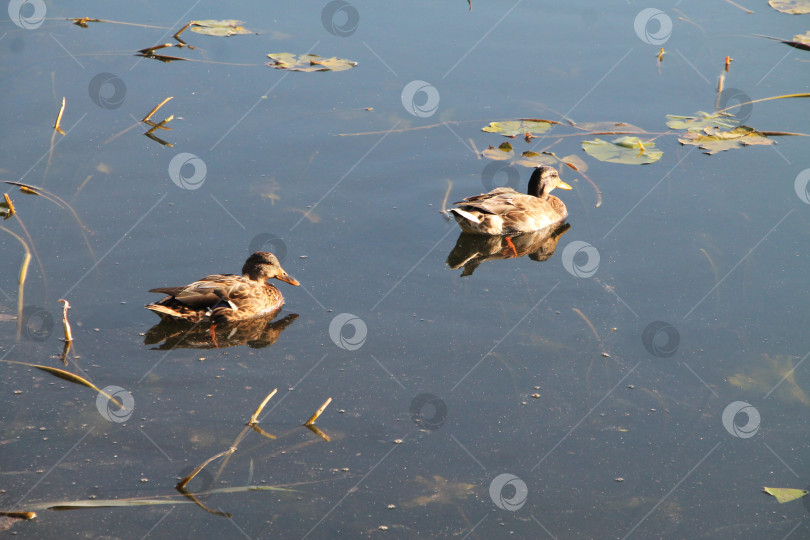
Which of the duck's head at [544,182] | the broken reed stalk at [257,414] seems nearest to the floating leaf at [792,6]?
the duck's head at [544,182]

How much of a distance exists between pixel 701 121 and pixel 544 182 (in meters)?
2.26

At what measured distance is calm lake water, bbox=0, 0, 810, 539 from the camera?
5.12 m

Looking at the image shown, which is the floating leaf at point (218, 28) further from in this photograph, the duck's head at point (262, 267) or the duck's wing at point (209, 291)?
the duck's wing at point (209, 291)

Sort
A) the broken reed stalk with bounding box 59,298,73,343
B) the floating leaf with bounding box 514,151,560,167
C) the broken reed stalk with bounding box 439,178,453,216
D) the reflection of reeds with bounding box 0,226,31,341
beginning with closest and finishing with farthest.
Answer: the broken reed stalk with bounding box 59,298,73,343 < the reflection of reeds with bounding box 0,226,31,341 < the broken reed stalk with bounding box 439,178,453,216 < the floating leaf with bounding box 514,151,560,167

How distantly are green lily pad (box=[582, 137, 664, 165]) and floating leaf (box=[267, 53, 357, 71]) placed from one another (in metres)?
3.29

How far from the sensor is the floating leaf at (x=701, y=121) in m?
9.45

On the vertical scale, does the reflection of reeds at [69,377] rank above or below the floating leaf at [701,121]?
below

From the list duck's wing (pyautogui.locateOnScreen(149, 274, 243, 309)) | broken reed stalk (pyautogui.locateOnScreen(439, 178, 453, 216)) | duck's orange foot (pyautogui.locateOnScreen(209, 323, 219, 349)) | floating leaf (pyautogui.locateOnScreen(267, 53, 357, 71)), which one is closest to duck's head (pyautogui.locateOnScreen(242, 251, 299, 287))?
duck's wing (pyautogui.locateOnScreen(149, 274, 243, 309))

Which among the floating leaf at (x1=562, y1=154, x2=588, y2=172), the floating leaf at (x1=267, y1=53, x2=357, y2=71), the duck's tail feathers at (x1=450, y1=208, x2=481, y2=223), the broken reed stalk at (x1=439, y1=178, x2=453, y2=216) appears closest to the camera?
the duck's tail feathers at (x1=450, y1=208, x2=481, y2=223)

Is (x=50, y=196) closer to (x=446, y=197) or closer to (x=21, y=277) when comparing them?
(x=21, y=277)

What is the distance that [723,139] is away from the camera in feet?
30.7

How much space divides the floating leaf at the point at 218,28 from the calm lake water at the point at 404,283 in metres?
0.15

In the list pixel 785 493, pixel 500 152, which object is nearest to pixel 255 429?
pixel 785 493

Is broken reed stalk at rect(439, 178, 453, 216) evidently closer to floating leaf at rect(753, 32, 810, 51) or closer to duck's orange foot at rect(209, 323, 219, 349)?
duck's orange foot at rect(209, 323, 219, 349)
